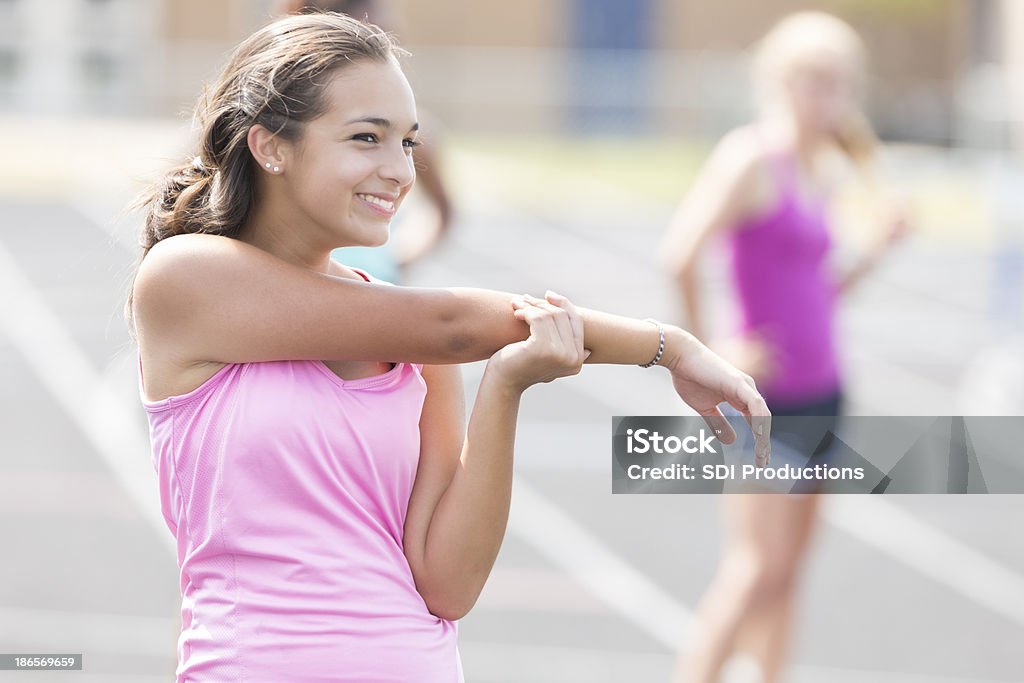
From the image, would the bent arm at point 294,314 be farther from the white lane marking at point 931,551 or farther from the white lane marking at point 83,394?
the white lane marking at point 931,551

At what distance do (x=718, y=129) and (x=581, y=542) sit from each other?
15.3m

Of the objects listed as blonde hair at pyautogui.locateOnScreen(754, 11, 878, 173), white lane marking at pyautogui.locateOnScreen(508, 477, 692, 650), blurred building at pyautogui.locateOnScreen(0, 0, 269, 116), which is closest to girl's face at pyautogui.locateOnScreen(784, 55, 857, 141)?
blonde hair at pyautogui.locateOnScreen(754, 11, 878, 173)

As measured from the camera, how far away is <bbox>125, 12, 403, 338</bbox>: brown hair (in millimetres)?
1948

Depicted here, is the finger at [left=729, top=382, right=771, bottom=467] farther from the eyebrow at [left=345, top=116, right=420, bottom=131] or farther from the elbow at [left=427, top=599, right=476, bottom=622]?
the eyebrow at [left=345, top=116, right=420, bottom=131]

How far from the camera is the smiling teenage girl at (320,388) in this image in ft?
6.26

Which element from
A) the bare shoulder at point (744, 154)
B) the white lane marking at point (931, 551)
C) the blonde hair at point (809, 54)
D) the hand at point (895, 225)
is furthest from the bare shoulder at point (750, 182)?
the white lane marking at point (931, 551)

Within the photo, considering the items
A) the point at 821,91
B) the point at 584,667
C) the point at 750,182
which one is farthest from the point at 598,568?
the point at 821,91

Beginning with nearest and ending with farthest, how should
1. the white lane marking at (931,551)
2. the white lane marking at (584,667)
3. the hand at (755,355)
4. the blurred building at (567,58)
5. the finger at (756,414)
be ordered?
1. the finger at (756,414)
2. the hand at (755,355)
3. the white lane marking at (584,667)
4. the white lane marking at (931,551)
5. the blurred building at (567,58)

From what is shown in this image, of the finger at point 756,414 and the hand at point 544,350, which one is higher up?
the hand at point 544,350

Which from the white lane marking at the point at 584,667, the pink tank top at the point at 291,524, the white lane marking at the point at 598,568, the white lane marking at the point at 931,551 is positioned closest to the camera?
the pink tank top at the point at 291,524

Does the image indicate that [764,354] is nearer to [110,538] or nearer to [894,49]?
[110,538]

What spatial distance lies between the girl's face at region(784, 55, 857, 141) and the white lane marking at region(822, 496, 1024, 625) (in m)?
2.01

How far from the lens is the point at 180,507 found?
6.51 ft

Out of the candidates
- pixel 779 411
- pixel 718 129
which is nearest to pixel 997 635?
pixel 779 411
